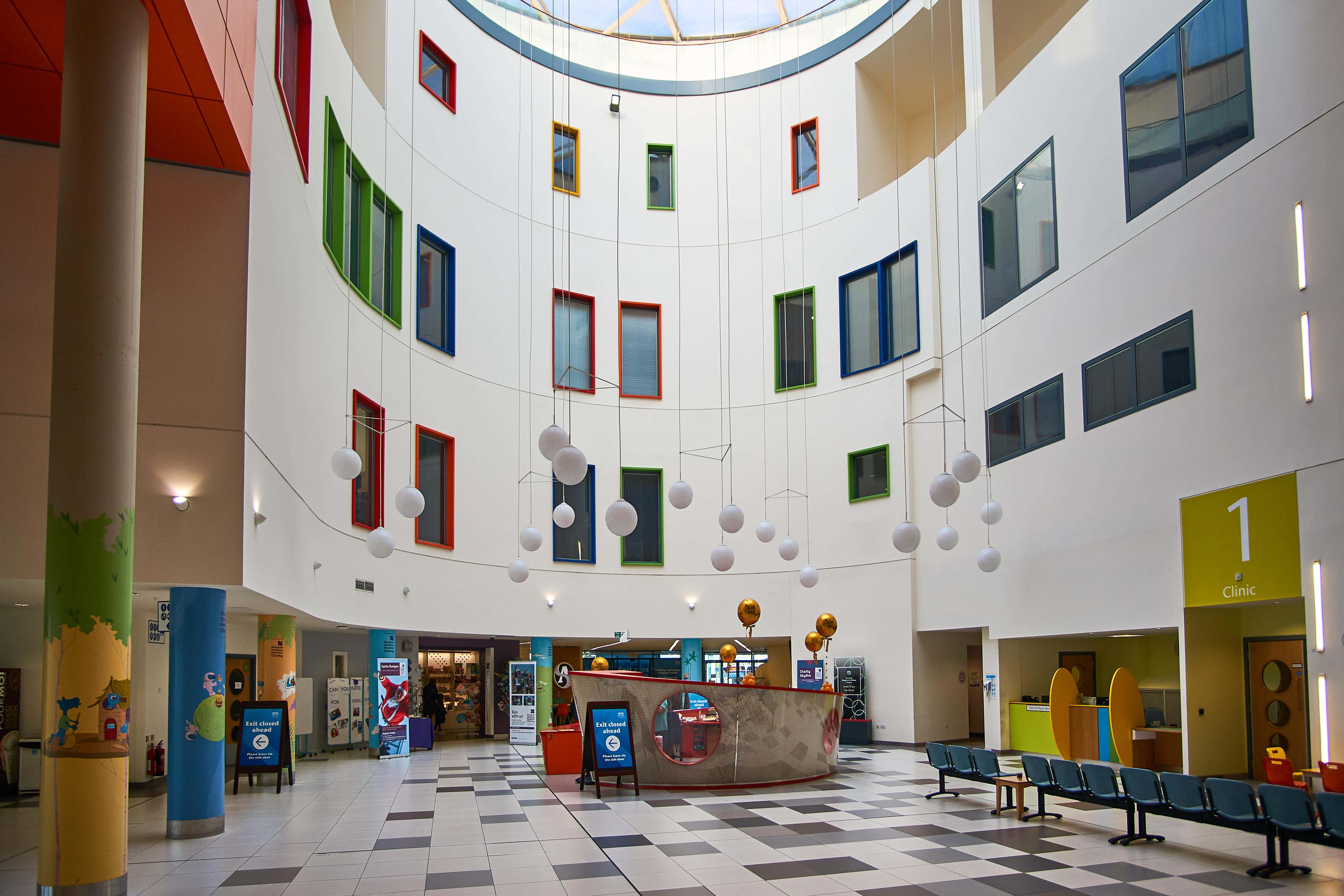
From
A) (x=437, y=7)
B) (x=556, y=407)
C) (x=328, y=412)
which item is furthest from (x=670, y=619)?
(x=437, y=7)

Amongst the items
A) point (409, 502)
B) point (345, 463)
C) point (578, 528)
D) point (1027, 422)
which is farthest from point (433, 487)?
point (1027, 422)

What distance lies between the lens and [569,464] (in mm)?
9656

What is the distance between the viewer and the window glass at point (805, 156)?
2223cm

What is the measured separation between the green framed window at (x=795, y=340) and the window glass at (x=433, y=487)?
7.64 m

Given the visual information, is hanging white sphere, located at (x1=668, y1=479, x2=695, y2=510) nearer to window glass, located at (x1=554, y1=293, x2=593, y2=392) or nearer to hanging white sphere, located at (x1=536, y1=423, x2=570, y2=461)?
hanging white sphere, located at (x1=536, y1=423, x2=570, y2=461)

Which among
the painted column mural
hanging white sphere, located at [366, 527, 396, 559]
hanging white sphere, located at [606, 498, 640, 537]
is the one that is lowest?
the painted column mural

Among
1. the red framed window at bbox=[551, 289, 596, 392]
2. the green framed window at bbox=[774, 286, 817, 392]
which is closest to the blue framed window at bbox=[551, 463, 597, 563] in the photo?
the red framed window at bbox=[551, 289, 596, 392]

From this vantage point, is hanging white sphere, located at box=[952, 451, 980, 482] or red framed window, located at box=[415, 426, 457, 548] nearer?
hanging white sphere, located at box=[952, 451, 980, 482]

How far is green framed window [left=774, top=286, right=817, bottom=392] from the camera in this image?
21672mm

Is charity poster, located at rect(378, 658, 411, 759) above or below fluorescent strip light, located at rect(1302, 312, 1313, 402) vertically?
below

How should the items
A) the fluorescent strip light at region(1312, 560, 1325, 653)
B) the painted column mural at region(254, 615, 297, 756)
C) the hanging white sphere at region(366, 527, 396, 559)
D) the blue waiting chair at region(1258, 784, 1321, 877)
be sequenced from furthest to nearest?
1. the painted column mural at region(254, 615, 297, 756)
2. the hanging white sphere at region(366, 527, 396, 559)
3. the fluorescent strip light at region(1312, 560, 1325, 653)
4. the blue waiting chair at region(1258, 784, 1321, 877)

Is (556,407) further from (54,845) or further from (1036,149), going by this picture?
(54,845)

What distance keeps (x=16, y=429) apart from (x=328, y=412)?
20.1 ft

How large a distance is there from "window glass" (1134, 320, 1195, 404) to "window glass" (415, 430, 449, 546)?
39.2ft
